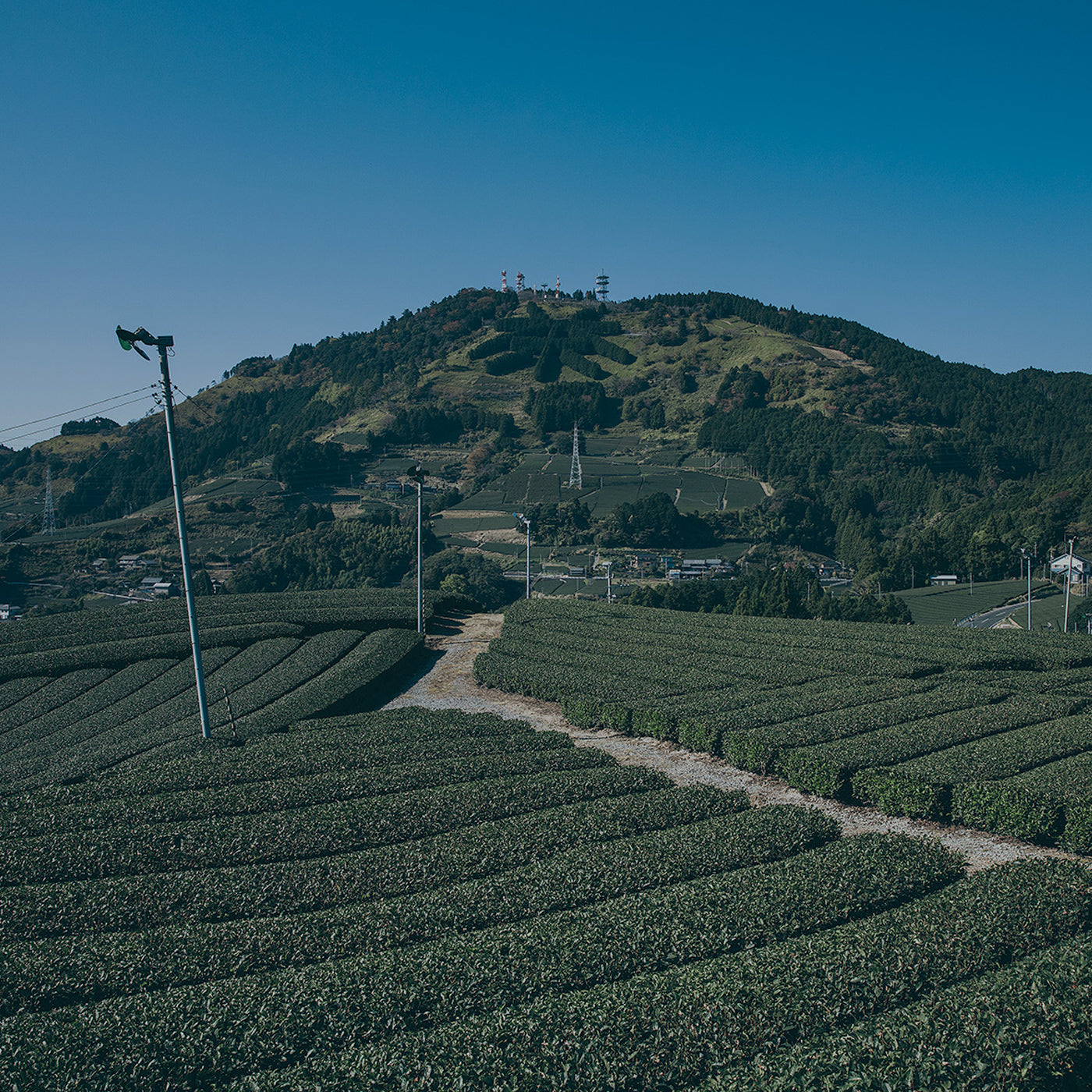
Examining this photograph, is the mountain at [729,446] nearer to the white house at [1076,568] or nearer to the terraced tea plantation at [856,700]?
the white house at [1076,568]

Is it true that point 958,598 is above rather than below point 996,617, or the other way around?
above

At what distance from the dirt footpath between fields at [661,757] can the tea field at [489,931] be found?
58.3 inches

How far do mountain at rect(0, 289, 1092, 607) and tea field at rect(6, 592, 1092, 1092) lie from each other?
77.4 m

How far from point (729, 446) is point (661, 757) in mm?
135681

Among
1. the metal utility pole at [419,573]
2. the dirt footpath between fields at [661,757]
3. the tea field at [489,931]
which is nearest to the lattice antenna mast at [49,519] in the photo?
the metal utility pole at [419,573]

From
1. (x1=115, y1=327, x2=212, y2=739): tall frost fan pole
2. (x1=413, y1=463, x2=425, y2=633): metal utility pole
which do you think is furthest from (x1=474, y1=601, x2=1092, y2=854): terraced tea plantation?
(x1=115, y1=327, x2=212, y2=739): tall frost fan pole

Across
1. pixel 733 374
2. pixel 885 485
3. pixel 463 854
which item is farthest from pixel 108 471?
pixel 463 854

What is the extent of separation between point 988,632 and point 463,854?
2952cm

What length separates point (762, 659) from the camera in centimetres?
3416

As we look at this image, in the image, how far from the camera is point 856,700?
1064 inches

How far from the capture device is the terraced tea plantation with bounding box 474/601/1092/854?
19250 mm

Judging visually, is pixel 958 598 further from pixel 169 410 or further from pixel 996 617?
pixel 169 410

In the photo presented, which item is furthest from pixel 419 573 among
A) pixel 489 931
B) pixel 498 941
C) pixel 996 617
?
pixel 996 617

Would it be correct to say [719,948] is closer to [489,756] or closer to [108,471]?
[489,756]
